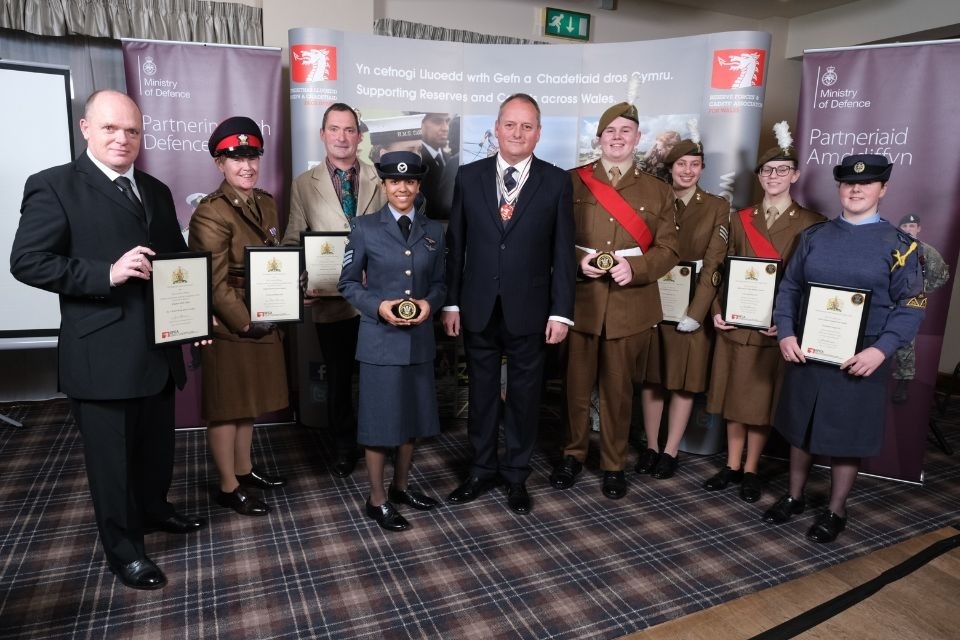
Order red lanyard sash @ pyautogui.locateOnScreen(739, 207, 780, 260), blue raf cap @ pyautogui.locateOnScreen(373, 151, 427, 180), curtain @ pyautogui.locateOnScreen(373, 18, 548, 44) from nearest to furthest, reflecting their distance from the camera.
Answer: blue raf cap @ pyautogui.locateOnScreen(373, 151, 427, 180) < red lanyard sash @ pyautogui.locateOnScreen(739, 207, 780, 260) < curtain @ pyautogui.locateOnScreen(373, 18, 548, 44)

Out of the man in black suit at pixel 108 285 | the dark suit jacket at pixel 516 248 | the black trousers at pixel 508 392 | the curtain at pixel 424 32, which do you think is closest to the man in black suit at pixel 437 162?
the curtain at pixel 424 32

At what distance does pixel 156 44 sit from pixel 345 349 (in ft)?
6.99

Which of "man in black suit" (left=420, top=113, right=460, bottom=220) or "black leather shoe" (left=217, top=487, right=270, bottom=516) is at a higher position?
"man in black suit" (left=420, top=113, right=460, bottom=220)

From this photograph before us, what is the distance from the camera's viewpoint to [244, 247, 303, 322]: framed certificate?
8.20 feet

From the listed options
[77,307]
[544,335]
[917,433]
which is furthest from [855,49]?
[77,307]

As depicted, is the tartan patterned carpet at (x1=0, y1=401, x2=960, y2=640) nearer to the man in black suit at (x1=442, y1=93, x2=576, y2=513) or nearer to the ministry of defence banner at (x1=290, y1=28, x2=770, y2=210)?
the man in black suit at (x1=442, y1=93, x2=576, y2=513)

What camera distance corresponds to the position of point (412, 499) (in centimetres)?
293

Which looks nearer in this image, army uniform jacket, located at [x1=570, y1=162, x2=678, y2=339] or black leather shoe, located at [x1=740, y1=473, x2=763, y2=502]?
army uniform jacket, located at [x1=570, y1=162, x2=678, y2=339]

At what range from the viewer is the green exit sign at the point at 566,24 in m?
5.23

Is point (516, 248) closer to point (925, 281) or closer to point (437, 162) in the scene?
point (437, 162)

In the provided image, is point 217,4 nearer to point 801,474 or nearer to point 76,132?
point 76,132

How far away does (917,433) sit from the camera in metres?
3.38

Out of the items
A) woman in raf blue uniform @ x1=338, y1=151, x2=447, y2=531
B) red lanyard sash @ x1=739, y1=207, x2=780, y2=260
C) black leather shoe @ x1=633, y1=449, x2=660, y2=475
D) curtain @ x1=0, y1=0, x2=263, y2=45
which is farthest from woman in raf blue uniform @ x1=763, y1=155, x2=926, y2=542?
curtain @ x1=0, y1=0, x2=263, y2=45

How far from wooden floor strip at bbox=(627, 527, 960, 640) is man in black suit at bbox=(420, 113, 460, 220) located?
9.43 feet
